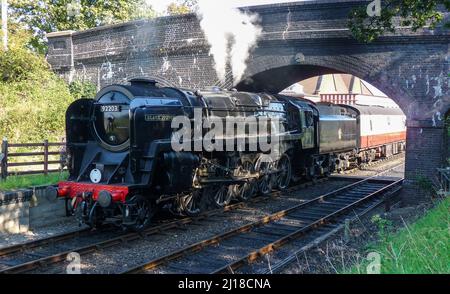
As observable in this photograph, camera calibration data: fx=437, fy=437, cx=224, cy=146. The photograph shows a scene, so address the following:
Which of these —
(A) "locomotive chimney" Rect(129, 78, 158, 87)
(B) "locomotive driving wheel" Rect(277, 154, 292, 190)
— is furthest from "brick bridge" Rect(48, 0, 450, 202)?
(A) "locomotive chimney" Rect(129, 78, 158, 87)

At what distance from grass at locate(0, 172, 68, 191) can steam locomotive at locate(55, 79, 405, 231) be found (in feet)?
6.75

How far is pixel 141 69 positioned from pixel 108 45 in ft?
7.12

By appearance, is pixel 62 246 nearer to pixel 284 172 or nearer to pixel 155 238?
pixel 155 238

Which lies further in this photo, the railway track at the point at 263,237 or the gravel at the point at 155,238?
the gravel at the point at 155,238

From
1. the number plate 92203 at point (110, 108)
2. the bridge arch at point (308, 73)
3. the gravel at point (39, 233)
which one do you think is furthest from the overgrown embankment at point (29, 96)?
the number plate 92203 at point (110, 108)

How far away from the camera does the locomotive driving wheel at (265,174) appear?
38.7 feet

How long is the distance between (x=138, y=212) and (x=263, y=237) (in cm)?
244

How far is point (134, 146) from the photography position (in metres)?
7.97

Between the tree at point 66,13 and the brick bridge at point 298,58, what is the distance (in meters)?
7.46

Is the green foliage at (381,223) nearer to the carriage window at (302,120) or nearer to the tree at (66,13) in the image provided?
the carriage window at (302,120)

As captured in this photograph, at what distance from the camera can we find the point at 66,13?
27.0 meters

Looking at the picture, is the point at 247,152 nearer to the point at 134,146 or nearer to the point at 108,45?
the point at 134,146

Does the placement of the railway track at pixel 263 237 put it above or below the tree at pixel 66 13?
below

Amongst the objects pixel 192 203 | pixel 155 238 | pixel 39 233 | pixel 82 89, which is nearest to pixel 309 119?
pixel 192 203
